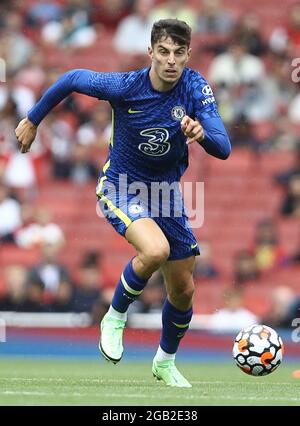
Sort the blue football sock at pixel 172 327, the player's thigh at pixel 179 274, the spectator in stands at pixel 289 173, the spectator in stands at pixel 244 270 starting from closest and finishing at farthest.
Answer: the player's thigh at pixel 179 274 → the blue football sock at pixel 172 327 → the spectator in stands at pixel 244 270 → the spectator in stands at pixel 289 173

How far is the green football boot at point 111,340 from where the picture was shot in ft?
28.8

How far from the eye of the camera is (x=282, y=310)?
15.4m

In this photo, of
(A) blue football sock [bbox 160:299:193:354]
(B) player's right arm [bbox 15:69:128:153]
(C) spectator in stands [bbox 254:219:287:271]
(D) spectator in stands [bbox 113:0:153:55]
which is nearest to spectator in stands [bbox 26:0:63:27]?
(D) spectator in stands [bbox 113:0:153:55]

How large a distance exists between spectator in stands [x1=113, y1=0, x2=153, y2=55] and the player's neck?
10053 millimetres

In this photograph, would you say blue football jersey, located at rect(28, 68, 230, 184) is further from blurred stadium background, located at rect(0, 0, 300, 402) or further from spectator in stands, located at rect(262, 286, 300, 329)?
spectator in stands, located at rect(262, 286, 300, 329)

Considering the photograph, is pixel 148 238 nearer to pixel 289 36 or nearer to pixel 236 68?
pixel 236 68

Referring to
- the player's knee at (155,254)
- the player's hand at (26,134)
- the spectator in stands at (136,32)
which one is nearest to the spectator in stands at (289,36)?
the spectator in stands at (136,32)

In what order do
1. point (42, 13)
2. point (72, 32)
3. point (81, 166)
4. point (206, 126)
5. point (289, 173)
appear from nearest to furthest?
point (206, 126) < point (289, 173) < point (81, 166) < point (72, 32) < point (42, 13)

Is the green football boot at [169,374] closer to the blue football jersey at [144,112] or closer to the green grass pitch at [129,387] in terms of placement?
the green grass pitch at [129,387]

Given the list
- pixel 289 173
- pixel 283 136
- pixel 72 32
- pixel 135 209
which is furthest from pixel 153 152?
pixel 72 32

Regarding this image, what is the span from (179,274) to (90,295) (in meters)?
6.37

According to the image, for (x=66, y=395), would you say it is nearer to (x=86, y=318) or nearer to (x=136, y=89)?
(x=136, y=89)

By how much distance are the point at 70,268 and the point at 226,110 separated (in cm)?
330

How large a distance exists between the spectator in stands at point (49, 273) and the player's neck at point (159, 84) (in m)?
6.91
